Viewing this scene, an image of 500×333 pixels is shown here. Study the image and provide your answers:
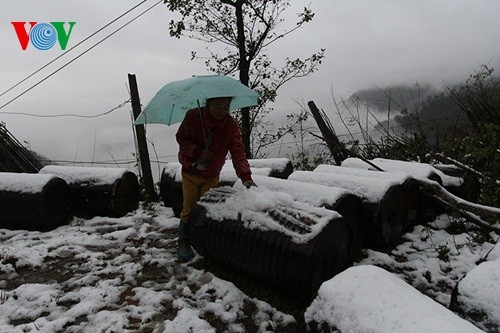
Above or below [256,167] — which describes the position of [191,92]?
above

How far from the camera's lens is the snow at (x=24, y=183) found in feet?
15.5

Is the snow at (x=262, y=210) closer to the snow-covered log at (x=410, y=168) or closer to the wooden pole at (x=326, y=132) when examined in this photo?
the snow-covered log at (x=410, y=168)

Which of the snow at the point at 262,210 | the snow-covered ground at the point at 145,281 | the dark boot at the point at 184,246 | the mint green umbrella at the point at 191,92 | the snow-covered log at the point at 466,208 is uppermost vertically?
the mint green umbrella at the point at 191,92

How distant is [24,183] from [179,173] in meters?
2.10

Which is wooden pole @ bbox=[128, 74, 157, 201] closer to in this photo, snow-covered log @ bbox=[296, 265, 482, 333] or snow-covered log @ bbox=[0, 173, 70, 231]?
snow-covered log @ bbox=[0, 173, 70, 231]

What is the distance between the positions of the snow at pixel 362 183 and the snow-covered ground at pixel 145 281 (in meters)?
0.68

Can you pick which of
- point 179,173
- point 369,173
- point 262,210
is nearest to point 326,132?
point 369,173

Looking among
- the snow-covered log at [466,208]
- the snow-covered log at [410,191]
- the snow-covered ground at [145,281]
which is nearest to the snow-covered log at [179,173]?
the snow-covered ground at [145,281]

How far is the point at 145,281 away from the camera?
136 inches

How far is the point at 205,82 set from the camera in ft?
10.2

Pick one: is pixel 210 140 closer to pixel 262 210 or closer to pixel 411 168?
pixel 262 210

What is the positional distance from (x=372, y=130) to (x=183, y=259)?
5.38 metres

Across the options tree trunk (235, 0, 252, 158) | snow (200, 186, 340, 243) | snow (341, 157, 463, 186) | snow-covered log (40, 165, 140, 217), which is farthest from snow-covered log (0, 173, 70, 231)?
tree trunk (235, 0, 252, 158)

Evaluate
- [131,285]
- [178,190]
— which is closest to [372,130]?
[178,190]
